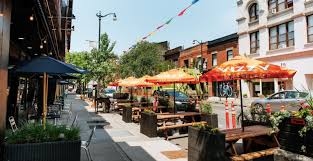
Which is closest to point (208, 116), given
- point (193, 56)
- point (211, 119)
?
point (211, 119)

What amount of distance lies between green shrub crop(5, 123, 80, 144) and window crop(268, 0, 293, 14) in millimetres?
26679

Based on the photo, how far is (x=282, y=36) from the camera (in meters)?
27.4

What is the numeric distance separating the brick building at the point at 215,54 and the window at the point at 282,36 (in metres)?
6.01

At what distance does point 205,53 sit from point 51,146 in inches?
1464

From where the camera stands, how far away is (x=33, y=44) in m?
12.4

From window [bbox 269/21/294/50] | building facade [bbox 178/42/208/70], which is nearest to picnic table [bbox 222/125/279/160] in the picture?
window [bbox 269/21/294/50]

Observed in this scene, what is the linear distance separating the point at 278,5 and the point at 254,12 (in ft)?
12.4

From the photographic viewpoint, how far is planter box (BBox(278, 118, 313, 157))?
15.4 feet

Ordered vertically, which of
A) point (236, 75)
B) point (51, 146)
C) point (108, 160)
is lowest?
point (108, 160)

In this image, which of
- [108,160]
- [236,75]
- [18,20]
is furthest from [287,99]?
[18,20]

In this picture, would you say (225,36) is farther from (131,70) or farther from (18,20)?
(18,20)

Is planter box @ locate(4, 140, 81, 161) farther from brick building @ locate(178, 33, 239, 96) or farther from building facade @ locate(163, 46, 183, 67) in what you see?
building facade @ locate(163, 46, 183, 67)

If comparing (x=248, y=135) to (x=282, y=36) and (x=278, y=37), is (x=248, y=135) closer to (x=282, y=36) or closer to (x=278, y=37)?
(x=282, y=36)

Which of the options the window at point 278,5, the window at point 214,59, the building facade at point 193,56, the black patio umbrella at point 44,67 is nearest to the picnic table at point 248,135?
the black patio umbrella at point 44,67
